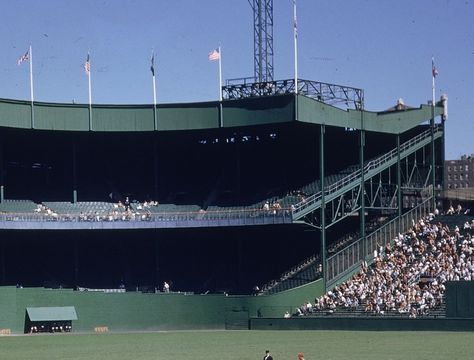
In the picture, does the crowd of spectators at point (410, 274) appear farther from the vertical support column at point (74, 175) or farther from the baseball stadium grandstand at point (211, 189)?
the vertical support column at point (74, 175)

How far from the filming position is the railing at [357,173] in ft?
216

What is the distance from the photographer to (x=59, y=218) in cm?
6662

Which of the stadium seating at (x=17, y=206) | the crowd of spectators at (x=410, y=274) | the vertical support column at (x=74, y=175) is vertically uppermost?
the vertical support column at (x=74, y=175)

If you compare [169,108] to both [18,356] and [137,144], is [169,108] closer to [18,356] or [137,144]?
[137,144]

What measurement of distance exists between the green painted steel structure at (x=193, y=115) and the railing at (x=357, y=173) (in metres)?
1.66

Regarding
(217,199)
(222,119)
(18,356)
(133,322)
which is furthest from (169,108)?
(18,356)

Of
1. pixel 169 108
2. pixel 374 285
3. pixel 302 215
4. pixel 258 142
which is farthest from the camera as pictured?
pixel 258 142

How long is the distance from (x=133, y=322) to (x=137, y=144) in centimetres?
1657

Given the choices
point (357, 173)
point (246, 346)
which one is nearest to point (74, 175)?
point (357, 173)

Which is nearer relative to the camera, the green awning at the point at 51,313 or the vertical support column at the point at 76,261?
the green awning at the point at 51,313

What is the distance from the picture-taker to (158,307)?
209 ft

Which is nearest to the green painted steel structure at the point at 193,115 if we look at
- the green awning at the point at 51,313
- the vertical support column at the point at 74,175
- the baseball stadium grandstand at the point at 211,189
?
the baseball stadium grandstand at the point at 211,189

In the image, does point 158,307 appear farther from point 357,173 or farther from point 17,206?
point 357,173

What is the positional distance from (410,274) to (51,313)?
21467mm
